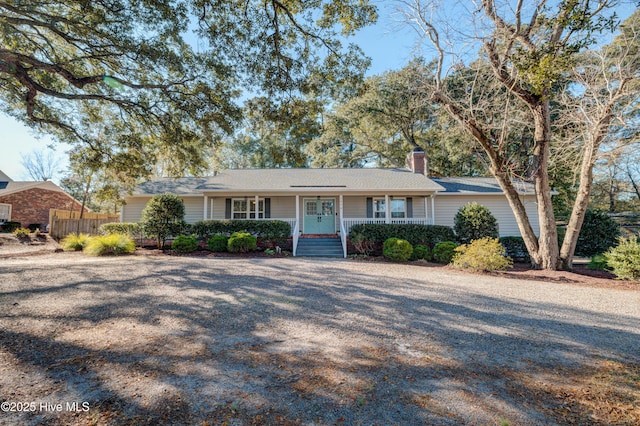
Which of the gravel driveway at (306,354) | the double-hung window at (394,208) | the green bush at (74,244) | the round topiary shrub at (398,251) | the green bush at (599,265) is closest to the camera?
the gravel driveway at (306,354)

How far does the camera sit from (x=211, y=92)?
27.6 feet

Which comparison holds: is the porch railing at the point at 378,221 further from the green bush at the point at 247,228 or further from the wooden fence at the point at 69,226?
the wooden fence at the point at 69,226

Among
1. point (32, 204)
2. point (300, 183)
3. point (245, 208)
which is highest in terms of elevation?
point (300, 183)

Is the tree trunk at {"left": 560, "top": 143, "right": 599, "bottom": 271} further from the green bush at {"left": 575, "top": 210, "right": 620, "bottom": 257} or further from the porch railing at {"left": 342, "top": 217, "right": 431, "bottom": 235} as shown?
the porch railing at {"left": 342, "top": 217, "right": 431, "bottom": 235}

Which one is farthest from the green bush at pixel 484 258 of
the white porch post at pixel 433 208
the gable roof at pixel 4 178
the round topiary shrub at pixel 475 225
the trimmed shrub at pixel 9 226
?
the gable roof at pixel 4 178

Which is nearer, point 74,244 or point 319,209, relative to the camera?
point 74,244

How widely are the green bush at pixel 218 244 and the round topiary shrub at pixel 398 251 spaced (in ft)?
22.0

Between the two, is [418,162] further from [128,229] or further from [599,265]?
[128,229]

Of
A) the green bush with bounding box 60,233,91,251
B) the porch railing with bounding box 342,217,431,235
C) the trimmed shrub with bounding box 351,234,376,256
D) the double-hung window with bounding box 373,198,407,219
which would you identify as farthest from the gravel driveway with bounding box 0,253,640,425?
the double-hung window with bounding box 373,198,407,219

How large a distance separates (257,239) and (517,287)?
383 inches

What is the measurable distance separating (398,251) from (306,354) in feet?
28.1

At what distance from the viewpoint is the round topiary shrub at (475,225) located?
12.6 metres

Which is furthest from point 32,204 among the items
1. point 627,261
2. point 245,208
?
point 627,261

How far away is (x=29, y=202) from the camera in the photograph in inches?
860
